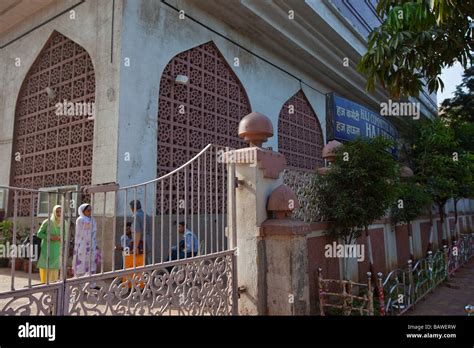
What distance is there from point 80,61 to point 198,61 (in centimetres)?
213

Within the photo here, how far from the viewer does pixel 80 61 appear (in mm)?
6246

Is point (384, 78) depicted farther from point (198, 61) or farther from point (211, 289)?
point (198, 61)

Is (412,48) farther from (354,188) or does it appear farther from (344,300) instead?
(344,300)

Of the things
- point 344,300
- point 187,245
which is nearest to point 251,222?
point 187,245

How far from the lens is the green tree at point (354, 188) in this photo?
4.77 meters

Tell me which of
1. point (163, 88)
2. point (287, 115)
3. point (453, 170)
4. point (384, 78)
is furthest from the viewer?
point (287, 115)

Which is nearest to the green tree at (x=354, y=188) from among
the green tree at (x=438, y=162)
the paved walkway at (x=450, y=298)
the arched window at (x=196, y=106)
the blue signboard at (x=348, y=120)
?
the paved walkway at (x=450, y=298)

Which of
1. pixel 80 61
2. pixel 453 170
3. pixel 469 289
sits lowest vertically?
pixel 469 289

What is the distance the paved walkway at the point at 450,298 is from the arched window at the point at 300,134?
13.7 feet

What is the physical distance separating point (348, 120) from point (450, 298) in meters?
6.65

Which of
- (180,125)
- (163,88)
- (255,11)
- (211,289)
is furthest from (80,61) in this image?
(211,289)

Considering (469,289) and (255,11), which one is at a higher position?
(255,11)

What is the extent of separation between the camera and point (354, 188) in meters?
4.91

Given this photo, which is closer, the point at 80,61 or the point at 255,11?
the point at 80,61
